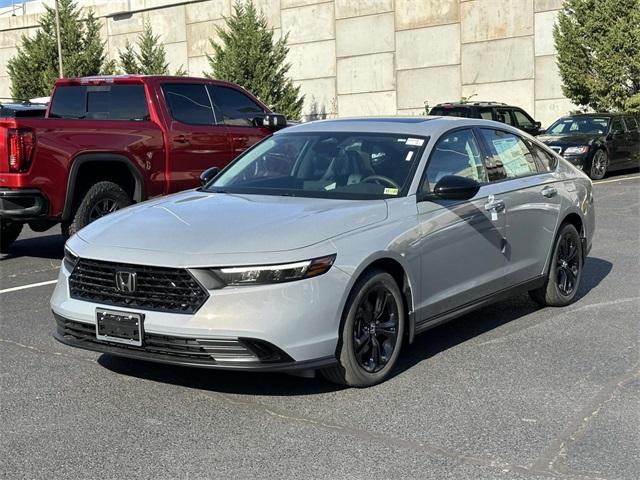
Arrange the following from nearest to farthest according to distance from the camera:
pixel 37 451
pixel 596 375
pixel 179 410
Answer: pixel 37 451 < pixel 179 410 < pixel 596 375

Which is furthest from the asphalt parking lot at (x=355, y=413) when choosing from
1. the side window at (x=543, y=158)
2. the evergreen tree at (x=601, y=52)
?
the evergreen tree at (x=601, y=52)

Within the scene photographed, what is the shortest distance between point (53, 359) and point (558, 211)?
4036 millimetres

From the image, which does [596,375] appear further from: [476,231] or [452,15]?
[452,15]

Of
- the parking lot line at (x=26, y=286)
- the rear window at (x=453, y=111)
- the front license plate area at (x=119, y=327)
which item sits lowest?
the parking lot line at (x=26, y=286)

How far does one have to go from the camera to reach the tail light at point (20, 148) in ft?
27.7

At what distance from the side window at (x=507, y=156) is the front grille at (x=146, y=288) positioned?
8.97 ft

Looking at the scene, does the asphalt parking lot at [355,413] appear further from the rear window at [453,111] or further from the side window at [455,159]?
the rear window at [453,111]

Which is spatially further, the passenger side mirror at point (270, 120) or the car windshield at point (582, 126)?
the car windshield at point (582, 126)

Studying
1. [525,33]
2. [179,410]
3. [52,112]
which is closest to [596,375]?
[179,410]

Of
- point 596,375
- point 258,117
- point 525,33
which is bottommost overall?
point 596,375

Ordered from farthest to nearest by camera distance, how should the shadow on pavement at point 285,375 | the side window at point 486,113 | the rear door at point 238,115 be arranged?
the side window at point 486,113 < the rear door at point 238,115 < the shadow on pavement at point 285,375

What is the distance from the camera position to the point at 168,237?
187 inches

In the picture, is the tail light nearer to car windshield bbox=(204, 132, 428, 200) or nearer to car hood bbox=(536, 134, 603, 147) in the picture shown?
car windshield bbox=(204, 132, 428, 200)

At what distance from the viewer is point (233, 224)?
4871mm
